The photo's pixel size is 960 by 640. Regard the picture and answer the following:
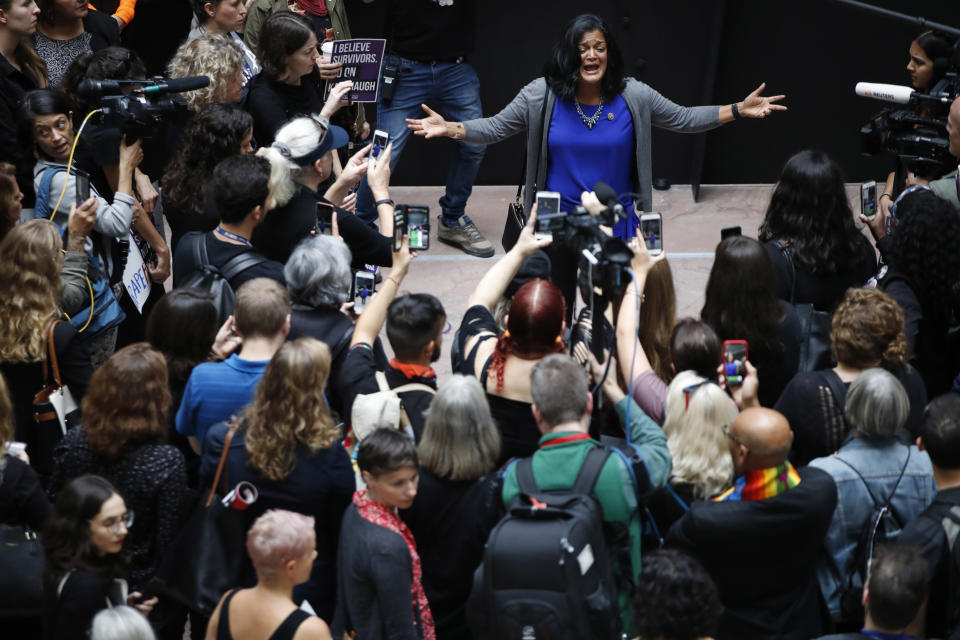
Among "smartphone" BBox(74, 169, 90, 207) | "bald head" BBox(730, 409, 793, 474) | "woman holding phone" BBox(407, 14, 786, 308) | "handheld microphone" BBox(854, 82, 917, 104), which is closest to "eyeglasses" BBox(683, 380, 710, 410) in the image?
"bald head" BBox(730, 409, 793, 474)

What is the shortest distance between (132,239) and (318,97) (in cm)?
140

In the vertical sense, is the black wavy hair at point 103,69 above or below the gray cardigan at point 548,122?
above

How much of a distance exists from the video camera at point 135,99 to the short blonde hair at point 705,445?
2840 millimetres

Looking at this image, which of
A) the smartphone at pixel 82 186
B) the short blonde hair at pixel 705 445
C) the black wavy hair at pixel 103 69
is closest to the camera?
the short blonde hair at pixel 705 445

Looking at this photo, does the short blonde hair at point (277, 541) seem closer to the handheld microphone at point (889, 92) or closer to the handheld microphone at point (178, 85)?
the handheld microphone at point (178, 85)

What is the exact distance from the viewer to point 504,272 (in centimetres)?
425

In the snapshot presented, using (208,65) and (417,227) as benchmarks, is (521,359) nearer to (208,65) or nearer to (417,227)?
(417,227)

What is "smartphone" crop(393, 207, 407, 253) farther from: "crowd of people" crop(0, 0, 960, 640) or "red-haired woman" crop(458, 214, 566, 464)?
"red-haired woman" crop(458, 214, 566, 464)

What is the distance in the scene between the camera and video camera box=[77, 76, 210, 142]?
4.96 m

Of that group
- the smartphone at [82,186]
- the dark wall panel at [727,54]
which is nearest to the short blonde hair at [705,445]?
the smartphone at [82,186]

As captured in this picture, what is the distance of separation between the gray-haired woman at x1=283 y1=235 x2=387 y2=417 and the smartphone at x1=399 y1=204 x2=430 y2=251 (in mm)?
346

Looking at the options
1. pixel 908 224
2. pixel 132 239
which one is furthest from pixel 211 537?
pixel 908 224

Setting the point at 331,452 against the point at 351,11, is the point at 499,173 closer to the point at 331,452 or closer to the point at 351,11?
the point at 351,11

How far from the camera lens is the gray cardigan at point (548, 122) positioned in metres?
5.54
